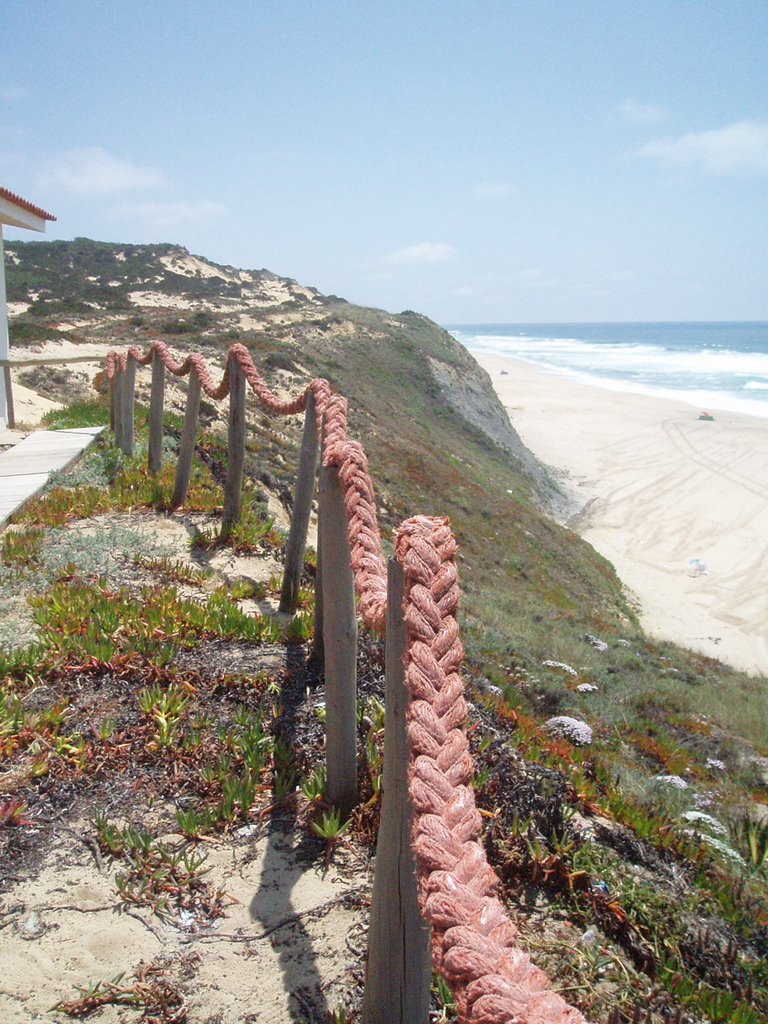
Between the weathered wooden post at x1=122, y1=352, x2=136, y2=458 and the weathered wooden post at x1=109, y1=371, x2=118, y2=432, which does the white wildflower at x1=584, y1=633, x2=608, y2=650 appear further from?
the weathered wooden post at x1=109, y1=371, x2=118, y2=432

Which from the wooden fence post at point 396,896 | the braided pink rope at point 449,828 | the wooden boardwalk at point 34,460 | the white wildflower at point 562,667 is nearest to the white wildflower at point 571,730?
the white wildflower at point 562,667

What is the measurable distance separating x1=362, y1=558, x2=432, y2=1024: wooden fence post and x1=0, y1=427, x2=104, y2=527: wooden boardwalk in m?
5.34

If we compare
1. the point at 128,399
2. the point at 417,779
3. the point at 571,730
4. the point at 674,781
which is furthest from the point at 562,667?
the point at 417,779

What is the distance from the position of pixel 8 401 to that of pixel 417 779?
1205 cm

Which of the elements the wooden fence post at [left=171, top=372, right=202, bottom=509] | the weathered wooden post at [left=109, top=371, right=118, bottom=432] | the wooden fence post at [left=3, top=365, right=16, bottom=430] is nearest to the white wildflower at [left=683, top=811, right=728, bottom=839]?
the wooden fence post at [left=171, top=372, right=202, bottom=509]

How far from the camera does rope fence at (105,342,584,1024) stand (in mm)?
1208

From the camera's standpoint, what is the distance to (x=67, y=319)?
98.2ft

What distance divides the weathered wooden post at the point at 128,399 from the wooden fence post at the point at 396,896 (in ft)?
23.4

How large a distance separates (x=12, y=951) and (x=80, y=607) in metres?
2.40

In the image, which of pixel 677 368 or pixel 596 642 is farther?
pixel 677 368

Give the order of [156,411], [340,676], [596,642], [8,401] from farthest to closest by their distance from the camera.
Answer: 1. [8,401]
2. [596,642]
3. [156,411]
4. [340,676]

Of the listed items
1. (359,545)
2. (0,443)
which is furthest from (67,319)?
(359,545)

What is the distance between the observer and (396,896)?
1901 mm

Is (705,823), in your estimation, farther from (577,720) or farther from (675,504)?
(675,504)
